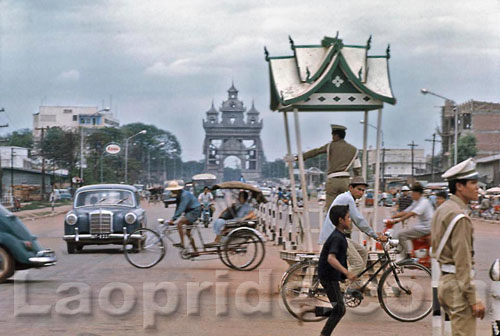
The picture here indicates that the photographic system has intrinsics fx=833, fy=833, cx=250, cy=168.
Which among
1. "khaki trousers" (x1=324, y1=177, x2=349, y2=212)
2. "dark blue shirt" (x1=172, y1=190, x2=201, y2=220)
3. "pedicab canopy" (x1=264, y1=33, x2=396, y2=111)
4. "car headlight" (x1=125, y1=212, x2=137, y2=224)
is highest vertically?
"pedicab canopy" (x1=264, y1=33, x2=396, y2=111)

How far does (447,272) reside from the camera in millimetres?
5414

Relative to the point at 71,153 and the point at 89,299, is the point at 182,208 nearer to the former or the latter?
the point at 89,299

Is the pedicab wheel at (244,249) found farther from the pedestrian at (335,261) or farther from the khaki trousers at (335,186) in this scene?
the pedestrian at (335,261)

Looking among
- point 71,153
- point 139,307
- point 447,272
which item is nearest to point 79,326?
point 139,307

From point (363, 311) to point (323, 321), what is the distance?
2.46 ft

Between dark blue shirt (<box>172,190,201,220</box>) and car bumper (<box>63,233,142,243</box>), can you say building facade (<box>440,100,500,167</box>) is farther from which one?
dark blue shirt (<box>172,190,201,220</box>)

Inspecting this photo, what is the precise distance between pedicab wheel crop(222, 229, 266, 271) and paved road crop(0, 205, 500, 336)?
252mm

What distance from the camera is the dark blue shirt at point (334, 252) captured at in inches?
293

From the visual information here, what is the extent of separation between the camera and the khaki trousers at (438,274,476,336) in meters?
5.37

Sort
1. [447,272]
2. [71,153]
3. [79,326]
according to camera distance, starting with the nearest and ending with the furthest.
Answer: [447,272]
[79,326]
[71,153]

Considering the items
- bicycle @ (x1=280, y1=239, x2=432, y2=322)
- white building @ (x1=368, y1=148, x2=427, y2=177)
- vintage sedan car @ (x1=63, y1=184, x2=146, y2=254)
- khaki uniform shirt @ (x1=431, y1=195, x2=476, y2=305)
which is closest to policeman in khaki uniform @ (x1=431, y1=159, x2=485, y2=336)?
khaki uniform shirt @ (x1=431, y1=195, x2=476, y2=305)

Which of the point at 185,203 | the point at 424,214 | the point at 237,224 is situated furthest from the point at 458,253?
the point at 185,203

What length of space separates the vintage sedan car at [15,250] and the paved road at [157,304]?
0.28 m

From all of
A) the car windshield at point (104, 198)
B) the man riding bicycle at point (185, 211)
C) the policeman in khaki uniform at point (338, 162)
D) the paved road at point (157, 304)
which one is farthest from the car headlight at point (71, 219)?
the policeman in khaki uniform at point (338, 162)
